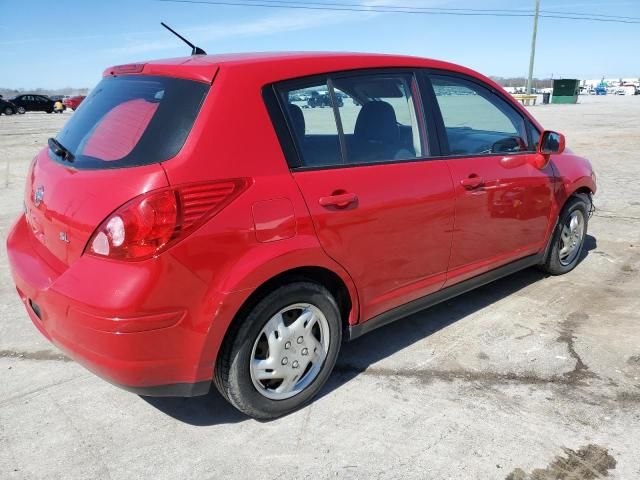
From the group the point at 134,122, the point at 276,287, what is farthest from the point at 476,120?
the point at 134,122

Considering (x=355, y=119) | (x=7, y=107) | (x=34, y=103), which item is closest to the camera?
(x=355, y=119)

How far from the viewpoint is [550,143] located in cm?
398

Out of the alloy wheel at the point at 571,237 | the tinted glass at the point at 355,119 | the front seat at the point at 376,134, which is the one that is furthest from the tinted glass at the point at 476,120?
the alloy wheel at the point at 571,237

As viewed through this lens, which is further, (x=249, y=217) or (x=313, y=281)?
(x=313, y=281)

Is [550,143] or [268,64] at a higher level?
[268,64]

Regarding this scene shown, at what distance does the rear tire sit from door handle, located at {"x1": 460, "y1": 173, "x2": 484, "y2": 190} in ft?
4.40

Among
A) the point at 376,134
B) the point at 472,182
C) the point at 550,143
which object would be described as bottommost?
the point at 472,182

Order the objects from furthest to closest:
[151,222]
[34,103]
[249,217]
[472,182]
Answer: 1. [34,103]
2. [472,182]
3. [249,217]
4. [151,222]

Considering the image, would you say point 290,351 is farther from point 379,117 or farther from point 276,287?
point 379,117

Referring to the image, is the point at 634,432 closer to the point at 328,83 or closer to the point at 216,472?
the point at 216,472

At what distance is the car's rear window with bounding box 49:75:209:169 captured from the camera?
230cm

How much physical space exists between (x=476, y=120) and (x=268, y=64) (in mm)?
1765

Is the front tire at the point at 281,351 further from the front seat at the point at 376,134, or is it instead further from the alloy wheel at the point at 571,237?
the alloy wheel at the point at 571,237

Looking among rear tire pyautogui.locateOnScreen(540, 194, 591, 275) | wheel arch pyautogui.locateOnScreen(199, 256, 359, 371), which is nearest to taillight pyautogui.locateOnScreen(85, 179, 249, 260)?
wheel arch pyautogui.locateOnScreen(199, 256, 359, 371)
